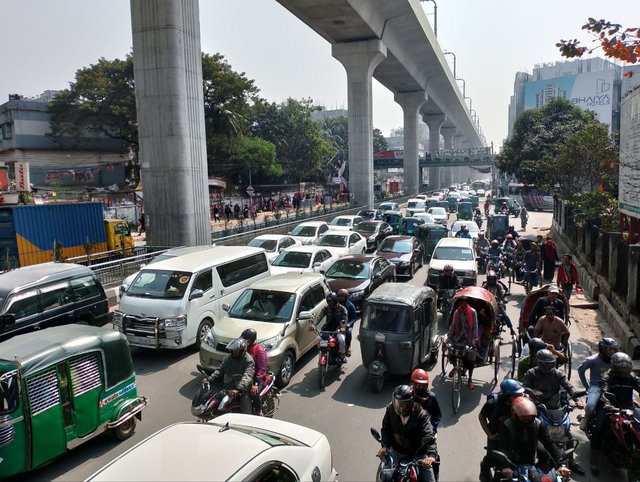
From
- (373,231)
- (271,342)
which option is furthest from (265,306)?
(373,231)

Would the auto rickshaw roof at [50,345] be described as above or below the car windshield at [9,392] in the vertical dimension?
above

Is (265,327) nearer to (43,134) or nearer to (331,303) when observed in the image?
(331,303)

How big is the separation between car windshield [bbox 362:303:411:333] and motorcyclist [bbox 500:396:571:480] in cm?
362

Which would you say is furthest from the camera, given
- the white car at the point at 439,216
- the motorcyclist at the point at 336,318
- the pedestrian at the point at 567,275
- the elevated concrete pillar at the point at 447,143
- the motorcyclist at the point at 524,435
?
the elevated concrete pillar at the point at 447,143

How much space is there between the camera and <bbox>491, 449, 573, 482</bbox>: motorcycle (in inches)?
171

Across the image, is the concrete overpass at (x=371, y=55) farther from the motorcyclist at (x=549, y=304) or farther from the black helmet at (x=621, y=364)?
the black helmet at (x=621, y=364)

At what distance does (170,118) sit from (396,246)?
9.93 metres

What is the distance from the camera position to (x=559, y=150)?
30328 millimetres

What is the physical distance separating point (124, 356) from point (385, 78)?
5572 cm

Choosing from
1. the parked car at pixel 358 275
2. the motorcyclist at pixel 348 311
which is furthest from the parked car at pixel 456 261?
the motorcyclist at pixel 348 311

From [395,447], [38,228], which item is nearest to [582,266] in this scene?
[395,447]

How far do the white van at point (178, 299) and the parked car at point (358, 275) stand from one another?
2844mm

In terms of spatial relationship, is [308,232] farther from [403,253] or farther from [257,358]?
[257,358]

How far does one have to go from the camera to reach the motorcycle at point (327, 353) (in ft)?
28.0
